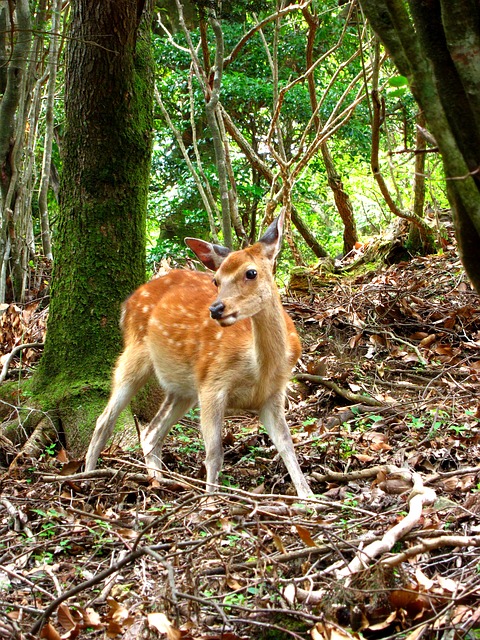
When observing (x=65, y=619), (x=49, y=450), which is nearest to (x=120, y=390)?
(x=49, y=450)

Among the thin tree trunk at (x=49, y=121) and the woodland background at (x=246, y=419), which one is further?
the thin tree trunk at (x=49, y=121)

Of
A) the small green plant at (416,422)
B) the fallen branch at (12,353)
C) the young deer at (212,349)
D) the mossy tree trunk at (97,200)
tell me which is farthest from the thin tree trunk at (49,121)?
the small green plant at (416,422)

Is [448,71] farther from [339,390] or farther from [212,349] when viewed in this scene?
[339,390]

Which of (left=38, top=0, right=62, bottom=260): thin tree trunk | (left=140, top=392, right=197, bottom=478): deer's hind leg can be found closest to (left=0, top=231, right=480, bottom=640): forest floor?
(left=140, top=392, right=197, bottom=478): deer's hind leg

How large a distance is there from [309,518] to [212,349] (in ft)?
6.76

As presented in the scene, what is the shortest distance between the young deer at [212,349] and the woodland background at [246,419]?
0.27 m

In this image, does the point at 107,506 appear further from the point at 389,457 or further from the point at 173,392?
the point at 389,457

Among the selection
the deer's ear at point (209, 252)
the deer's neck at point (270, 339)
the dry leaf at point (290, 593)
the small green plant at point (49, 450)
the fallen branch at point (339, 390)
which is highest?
the deer's ear at point (209, 252)

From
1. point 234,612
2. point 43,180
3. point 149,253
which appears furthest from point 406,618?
point 149,253

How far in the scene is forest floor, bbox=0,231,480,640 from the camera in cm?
314

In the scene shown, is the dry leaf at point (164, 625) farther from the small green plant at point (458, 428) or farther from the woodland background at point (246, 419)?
the small green plant at point (458, 428)

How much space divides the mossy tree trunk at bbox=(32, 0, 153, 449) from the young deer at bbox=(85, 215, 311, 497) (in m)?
0.28

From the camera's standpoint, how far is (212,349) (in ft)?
19.0

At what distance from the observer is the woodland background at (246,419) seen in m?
3.03
